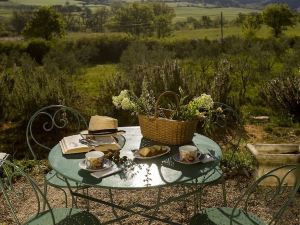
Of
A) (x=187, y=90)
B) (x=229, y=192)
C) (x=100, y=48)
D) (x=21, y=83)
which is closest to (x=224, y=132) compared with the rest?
(x=187, y=90)

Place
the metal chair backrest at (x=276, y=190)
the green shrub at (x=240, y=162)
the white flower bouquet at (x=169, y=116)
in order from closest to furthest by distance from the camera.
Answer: the metal chair backrest at (x=276, y=190) → the white flower bouquet at (x=169, y=116) → the green shrub at (x=240, y=162)

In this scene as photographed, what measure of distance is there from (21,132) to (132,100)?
4.20 metres

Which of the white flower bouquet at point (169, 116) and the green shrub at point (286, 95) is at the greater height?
the white flower bouquet at point (169, 116)

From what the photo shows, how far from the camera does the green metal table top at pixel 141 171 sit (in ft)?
7.44

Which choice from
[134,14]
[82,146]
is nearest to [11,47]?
[82,146]

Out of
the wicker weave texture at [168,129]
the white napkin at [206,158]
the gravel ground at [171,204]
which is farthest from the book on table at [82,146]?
the gravel ground at [171,204]

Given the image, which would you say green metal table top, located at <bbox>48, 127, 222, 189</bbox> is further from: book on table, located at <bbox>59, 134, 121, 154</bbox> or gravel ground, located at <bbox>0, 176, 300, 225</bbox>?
gravel ground, located at <bbox>0, 176, 300, 225</bbox>

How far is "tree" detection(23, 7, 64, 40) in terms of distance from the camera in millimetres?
→ 30125

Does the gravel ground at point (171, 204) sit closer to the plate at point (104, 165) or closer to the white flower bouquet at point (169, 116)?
the white flower bouquet at point (169, 116)

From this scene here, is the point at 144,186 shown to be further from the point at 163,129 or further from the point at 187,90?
the point at 187,90

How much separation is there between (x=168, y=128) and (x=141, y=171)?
16.0 inches

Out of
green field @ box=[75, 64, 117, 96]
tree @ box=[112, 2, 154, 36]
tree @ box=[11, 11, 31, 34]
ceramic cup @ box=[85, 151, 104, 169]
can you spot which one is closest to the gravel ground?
ceramic cup @ box=[85, 151, 104, 169]

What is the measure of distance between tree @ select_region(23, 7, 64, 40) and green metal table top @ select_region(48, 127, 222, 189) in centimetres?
2866

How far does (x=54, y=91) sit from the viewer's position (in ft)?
21.6
